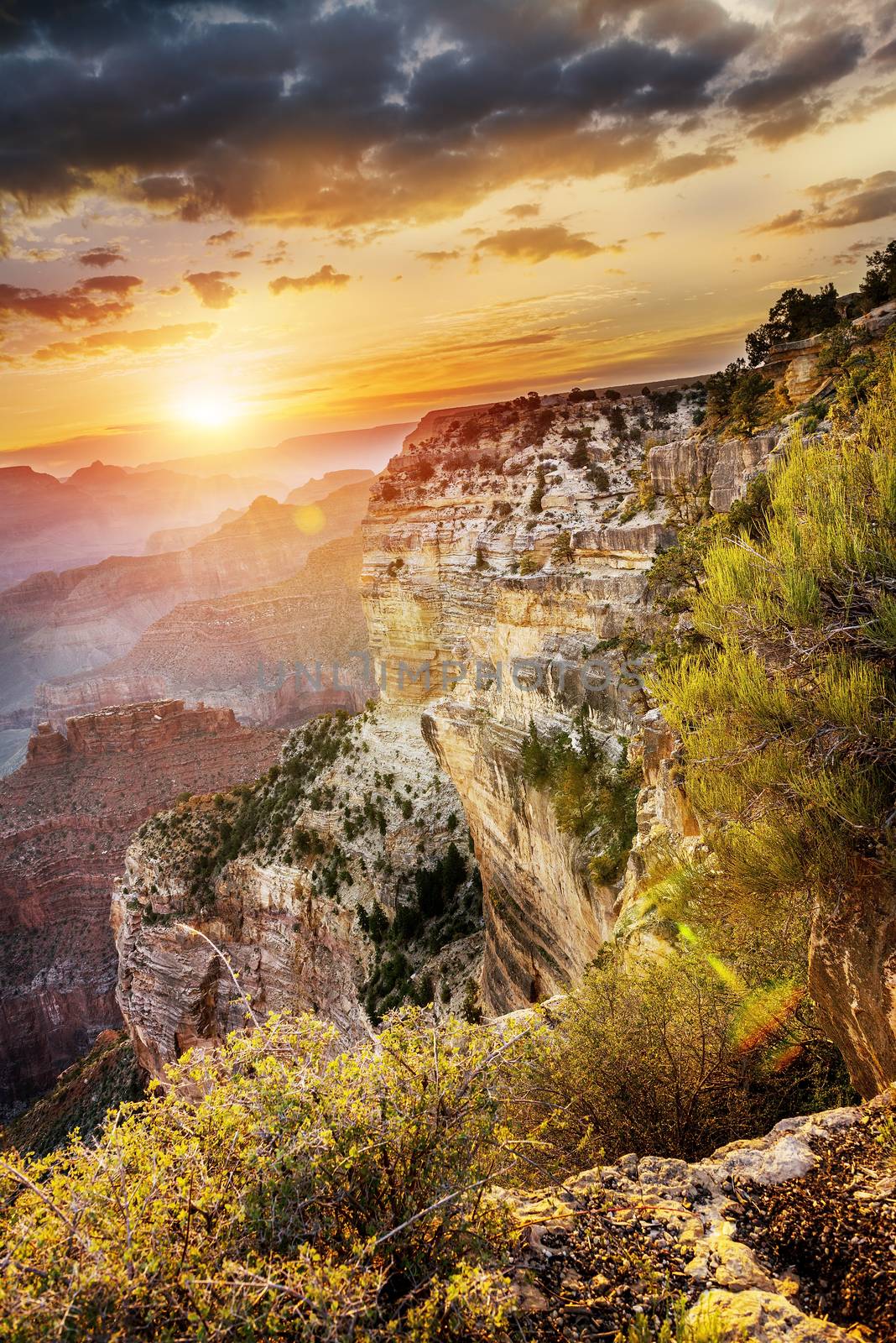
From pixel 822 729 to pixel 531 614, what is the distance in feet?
50.6

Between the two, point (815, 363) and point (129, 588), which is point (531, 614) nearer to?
point (815, 363)

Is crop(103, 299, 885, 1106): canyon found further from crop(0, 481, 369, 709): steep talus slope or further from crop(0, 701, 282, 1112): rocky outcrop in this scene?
crop(0, 481, 369, 709): steep talus slope

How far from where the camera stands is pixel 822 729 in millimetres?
5445

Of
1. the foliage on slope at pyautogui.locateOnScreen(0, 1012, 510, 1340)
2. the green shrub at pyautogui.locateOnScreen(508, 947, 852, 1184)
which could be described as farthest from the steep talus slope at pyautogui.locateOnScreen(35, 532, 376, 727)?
the foliage on slope at pyautogui.locateOnScreen(0, 1012, 510, 1340)

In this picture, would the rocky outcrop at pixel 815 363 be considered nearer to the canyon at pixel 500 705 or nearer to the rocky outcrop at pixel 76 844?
the canyon at pixel 500 705

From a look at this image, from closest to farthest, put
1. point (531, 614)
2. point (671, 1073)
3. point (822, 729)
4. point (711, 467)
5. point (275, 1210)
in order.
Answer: point (275, 1210), point (822, 729), point (671, 1073), point (711, 467), point (531, 614)

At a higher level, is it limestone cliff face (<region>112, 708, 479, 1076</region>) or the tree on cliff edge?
the tree on cliff edge

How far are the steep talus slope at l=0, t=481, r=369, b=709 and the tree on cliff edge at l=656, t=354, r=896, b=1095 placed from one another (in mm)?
133110

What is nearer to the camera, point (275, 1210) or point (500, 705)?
point (275, 1210)

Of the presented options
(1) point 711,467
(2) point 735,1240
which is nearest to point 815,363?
(1) point 711,467

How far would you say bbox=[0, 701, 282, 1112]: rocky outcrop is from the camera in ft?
156

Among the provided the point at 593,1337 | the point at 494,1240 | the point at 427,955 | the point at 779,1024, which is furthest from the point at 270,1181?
the point at 427,955

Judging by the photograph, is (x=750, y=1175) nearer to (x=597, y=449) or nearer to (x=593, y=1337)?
(x=593, y=1337)

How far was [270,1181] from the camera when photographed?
3.63 meters
